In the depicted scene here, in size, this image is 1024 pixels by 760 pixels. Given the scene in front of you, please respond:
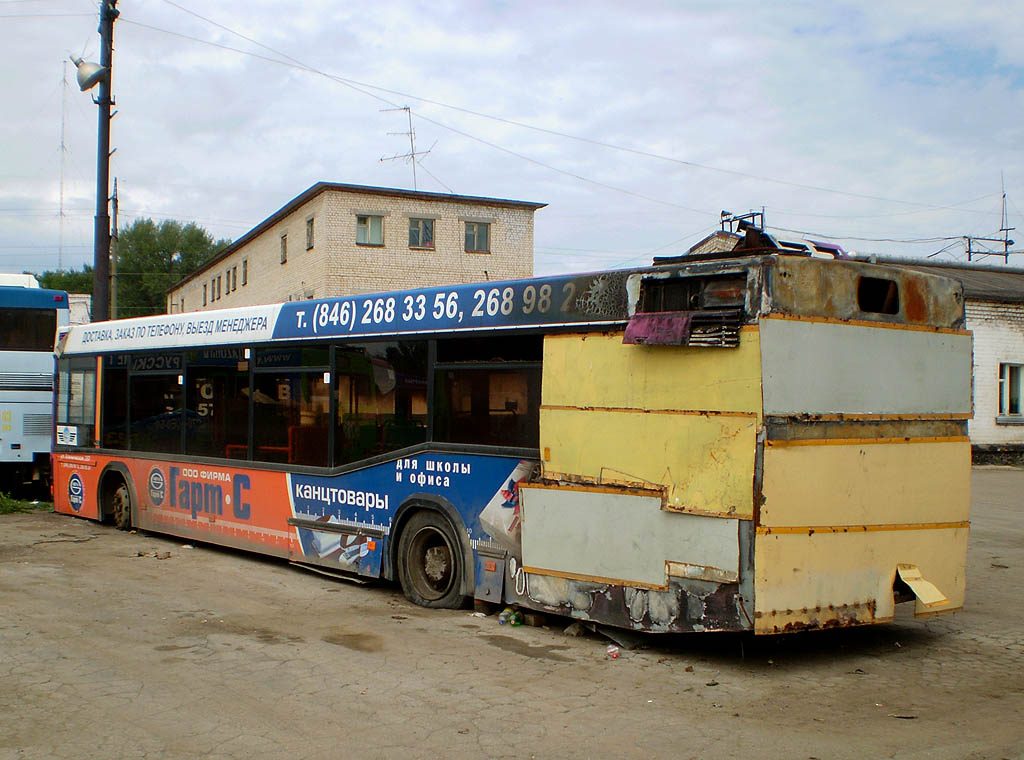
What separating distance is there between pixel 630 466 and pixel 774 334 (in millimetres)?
1418

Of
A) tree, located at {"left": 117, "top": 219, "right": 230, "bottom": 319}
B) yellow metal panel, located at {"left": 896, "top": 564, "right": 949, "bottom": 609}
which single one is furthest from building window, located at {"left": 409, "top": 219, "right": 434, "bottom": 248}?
tree, located at {"left": 117, "top": 219, "right": 230, "bottom": 319}

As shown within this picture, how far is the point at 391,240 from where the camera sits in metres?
34.0

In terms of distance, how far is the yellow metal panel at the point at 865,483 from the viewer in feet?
21.0

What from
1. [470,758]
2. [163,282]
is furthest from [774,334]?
[163,282]

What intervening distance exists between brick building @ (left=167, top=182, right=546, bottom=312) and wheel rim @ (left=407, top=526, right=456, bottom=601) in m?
24.7

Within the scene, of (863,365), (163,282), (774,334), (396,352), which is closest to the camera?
(774,334)

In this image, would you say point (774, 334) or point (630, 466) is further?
point (630, 466)

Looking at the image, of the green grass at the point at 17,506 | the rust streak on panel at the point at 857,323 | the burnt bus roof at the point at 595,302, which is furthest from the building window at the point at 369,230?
the rust streak on panel at the point at 857,323

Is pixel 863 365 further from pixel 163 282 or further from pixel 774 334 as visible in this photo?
pixel 163 282

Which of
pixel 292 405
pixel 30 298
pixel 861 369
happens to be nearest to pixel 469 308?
pixel 292 405

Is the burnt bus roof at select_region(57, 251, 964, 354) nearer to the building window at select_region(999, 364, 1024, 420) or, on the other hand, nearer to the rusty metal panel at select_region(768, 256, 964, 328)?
the rusty metal panel at select_region(768, 256, 964, 328)

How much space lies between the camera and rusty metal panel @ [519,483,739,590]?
6.53 meters

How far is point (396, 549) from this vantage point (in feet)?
30.0

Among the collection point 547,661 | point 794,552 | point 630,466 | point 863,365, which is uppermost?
point 863,365
